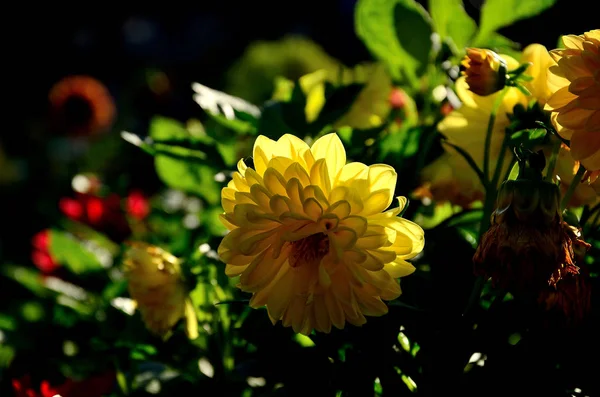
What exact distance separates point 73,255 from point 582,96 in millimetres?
526

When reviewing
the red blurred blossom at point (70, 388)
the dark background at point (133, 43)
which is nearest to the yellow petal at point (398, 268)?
the red blurred blossom at point (70, 388)

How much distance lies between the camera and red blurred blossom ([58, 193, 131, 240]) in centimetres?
80

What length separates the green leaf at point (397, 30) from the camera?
22.5 inches

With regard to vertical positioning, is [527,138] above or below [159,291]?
above

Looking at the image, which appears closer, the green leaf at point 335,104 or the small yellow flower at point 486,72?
the small yellow flower at point 486,72

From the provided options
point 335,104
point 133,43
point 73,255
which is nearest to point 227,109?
point 335,104

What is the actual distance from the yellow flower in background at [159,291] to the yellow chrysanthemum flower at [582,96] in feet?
0.87

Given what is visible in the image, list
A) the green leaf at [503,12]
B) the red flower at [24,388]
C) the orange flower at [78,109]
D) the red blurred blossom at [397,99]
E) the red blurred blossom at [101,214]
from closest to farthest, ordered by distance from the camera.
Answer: the red flower at [24,388]
the green leaf at [503,12]
the red blurred blossom at [397,99]
the red blurred blossom at [101,214]
the orange flower at [78,109]

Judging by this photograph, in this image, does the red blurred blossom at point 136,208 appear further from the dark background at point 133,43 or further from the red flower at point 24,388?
the dark background at point 133,43

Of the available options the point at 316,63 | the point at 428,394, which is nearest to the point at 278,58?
the point at 316,63

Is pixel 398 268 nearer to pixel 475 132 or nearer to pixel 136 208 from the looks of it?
pixel 475 132

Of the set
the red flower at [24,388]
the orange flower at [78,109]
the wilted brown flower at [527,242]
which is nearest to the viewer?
the wilted brown flower at [527,242]

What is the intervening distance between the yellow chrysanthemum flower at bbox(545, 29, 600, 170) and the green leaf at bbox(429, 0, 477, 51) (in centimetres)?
24

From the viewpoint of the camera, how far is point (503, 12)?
1.87 feet
